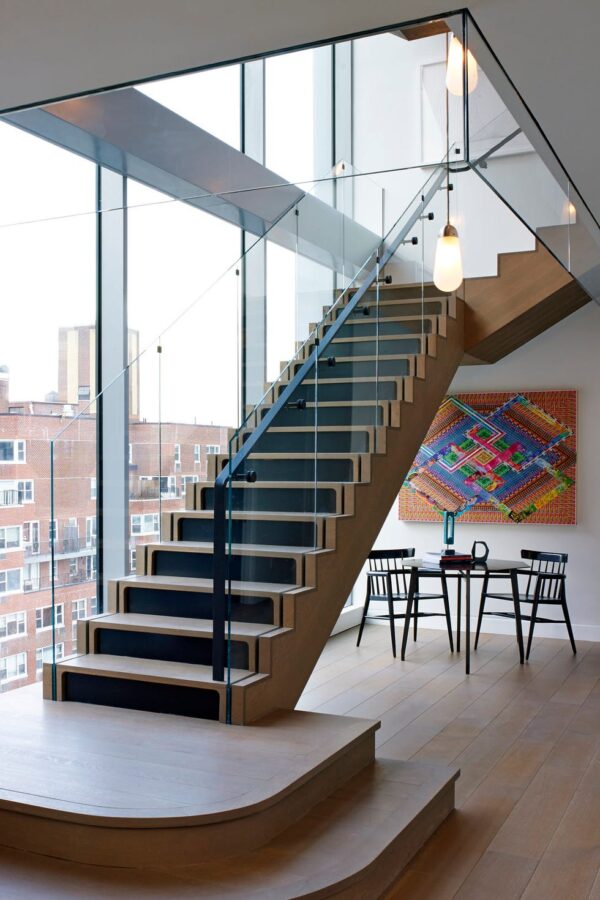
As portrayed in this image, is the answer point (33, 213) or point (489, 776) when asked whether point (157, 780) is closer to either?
point (489, 776)

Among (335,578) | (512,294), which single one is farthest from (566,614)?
(335,578)

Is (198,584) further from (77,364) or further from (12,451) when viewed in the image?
(77,364)

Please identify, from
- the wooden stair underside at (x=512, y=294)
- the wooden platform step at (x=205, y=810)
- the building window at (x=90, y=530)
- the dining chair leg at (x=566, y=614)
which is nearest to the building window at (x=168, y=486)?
the building window at (x=90, y=530)

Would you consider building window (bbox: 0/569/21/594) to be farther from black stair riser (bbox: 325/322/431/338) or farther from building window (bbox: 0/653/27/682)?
black stair riser (bbox: 325/322/431/338)

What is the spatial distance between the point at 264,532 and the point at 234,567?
29 cm

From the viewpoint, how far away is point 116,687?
4184 millimetres

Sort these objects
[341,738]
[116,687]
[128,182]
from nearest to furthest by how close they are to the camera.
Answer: [341,738] < [116,687] < [128,182]

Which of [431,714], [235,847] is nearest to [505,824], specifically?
[235,847]

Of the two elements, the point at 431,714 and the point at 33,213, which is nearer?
the point at 33,213

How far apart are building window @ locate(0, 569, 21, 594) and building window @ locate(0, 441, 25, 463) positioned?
604 mm

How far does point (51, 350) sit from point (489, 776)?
3336 mm

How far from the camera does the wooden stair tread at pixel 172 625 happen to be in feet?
13.5

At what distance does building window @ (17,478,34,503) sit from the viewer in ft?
16.6

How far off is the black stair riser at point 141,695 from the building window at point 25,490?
3.85 feet
